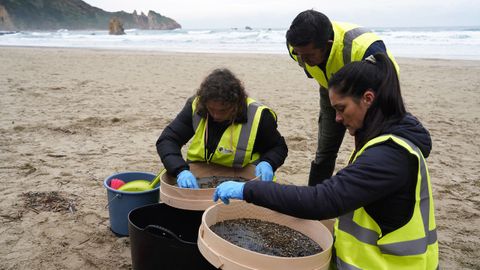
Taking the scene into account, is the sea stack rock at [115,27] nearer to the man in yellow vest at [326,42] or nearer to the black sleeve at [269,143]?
the black sleeve at [269,143]

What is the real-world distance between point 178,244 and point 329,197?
802mm

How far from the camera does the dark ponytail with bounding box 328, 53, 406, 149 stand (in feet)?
5.19

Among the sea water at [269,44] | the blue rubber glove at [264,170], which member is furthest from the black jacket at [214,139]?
the sea water at [269,44]

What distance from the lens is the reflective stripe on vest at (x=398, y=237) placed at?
60.1 inches

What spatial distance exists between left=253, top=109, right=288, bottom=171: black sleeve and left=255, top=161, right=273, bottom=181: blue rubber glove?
0.33ft

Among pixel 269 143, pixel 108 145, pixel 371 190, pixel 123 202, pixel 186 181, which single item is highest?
pixel 371 190

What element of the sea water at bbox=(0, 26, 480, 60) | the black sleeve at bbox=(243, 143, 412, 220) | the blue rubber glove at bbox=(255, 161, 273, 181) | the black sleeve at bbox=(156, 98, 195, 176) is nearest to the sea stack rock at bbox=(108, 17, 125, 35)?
the sea water at bbox=(0, 26, 480, 60)

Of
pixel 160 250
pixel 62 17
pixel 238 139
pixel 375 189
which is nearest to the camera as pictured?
pixel 375 189

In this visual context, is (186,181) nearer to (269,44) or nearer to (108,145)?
(108,145)

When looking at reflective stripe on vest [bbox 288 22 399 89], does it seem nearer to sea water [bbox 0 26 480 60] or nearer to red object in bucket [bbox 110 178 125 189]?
red object in bucket [bbox 110 178 125 189]

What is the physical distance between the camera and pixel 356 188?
4.83 feet

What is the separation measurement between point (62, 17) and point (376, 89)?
336 feet

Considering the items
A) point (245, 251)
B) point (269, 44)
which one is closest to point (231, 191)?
point (245, 251)

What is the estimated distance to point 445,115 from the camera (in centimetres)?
691
